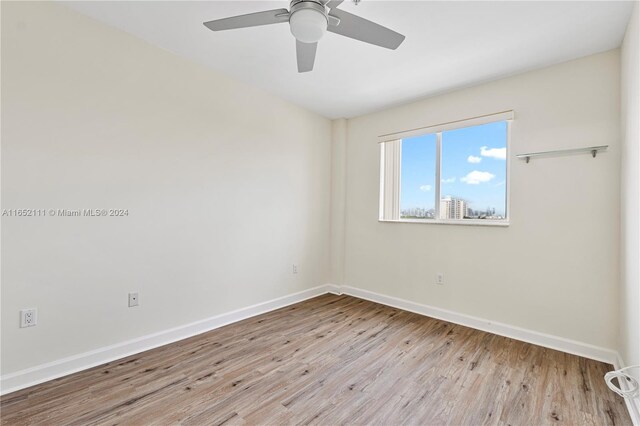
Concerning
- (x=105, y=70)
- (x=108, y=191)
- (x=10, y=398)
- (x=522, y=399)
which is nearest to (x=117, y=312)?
(x=10, y=398)

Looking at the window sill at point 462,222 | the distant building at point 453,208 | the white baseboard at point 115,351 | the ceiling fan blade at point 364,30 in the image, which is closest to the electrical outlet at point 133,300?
the white baseboard at point 115,351

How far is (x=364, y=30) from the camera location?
1602 mm

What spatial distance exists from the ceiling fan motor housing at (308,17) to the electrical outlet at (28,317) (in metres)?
2.35

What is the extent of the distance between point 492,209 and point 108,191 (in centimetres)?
334

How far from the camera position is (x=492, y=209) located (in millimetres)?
2830

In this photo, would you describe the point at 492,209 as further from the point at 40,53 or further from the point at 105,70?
the point at 40,53

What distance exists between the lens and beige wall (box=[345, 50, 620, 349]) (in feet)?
7.36

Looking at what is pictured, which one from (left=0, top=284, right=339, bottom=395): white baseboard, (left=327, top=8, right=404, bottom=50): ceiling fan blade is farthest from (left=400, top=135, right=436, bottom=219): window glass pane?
(left=0, top=284, right=339, bottom=395): white baseboard

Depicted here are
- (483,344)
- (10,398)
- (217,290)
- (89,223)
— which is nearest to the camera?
(10,398)

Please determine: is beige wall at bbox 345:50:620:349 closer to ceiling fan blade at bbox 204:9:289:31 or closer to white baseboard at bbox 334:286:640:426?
white baseboard at bbox 334:286:640:426

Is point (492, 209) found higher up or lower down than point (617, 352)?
higher up

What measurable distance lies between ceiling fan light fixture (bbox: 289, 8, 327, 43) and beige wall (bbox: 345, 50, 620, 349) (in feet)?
6.74

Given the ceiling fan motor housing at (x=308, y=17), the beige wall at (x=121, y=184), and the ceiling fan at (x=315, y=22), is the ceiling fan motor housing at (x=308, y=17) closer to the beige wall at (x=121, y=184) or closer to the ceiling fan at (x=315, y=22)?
the ceiling fan at (x=315, y=22)

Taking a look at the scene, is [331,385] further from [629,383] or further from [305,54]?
[305,54]
